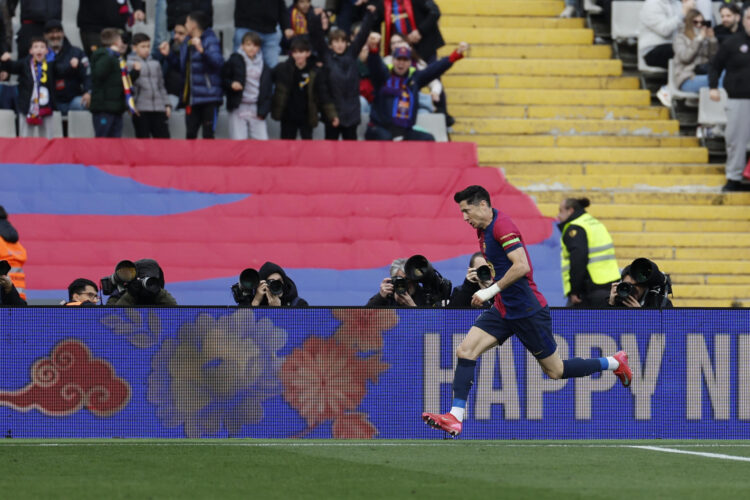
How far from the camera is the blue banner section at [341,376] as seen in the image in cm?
1370

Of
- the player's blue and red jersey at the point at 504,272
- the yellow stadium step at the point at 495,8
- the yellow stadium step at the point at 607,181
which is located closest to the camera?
the player's blue and red jersey at the point at 504,272

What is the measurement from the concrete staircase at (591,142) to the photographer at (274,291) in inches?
246

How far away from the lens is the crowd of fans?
20438mm

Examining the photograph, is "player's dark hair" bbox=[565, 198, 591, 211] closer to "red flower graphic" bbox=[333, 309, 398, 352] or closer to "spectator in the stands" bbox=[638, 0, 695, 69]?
"red flower graphic" bbox=[333, 309, 398, 352]

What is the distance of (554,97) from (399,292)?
9.43 meters

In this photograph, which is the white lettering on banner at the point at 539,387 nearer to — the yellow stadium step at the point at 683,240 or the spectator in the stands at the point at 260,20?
the yellow stadium step at the point at 683,240

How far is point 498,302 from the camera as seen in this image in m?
12.4

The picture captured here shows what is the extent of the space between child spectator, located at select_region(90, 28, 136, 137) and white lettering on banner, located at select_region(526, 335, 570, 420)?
27.2ft

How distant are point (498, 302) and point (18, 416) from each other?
4154 mm

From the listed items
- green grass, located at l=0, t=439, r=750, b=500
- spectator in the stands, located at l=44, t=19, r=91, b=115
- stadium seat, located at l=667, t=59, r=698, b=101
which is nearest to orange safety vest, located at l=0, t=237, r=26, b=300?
green grass, located at l=0, t=439, r=750, b=500

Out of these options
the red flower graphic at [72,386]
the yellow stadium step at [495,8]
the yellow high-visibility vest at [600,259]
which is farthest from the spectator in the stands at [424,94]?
the red flower graphic at [72,386]

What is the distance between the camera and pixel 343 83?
20.5 meters

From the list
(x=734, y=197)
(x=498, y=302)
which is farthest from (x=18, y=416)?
(x=734, y=197)

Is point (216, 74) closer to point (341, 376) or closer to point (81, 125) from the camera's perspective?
point (81, 125)
